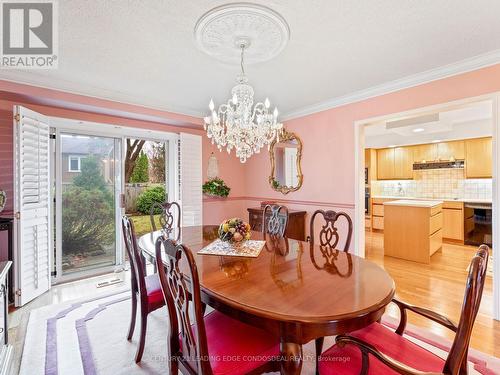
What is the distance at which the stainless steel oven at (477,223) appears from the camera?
4980 millimetres

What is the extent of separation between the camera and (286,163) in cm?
436

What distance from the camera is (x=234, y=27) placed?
1803 millimetres

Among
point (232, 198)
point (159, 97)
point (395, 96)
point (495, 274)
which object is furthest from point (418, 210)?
point (159, 97)

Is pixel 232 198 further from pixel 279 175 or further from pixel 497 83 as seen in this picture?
pixel 497 83

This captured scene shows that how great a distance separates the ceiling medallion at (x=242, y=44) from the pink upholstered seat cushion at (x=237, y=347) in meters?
1.54

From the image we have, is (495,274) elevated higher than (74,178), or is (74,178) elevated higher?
(74,178)

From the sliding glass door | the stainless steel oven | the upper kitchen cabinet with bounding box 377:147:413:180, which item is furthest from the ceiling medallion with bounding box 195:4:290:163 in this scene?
the upper kitchen cabinet with bounding box 377:147:413:180

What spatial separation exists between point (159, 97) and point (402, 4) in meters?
2.85

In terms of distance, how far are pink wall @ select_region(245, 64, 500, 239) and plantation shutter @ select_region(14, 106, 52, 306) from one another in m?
3.21

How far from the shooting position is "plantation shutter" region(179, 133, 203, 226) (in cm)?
409

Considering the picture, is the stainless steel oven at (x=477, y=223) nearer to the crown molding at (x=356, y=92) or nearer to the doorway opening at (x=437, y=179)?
the doorway opening at (x=437, y=179)

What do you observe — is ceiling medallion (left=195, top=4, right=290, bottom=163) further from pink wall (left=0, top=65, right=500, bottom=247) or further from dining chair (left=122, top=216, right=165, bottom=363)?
pink wall (left=0, top=65, right=500, bottom=247)

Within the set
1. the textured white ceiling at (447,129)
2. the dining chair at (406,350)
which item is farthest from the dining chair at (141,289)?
the textured white ceiling at (447,129)

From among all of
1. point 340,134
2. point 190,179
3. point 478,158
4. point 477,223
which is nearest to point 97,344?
point 190,179
